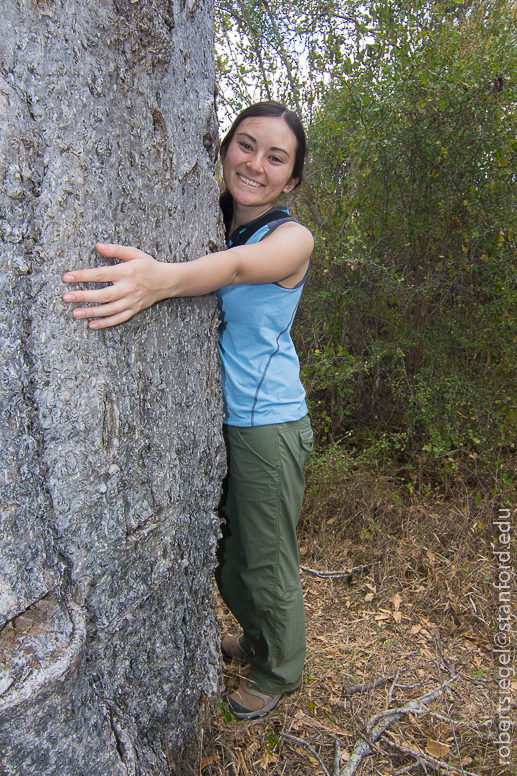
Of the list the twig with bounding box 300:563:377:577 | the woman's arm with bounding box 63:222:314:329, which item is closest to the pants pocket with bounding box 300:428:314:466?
the woman's arm with bounding box 63:222:314:329

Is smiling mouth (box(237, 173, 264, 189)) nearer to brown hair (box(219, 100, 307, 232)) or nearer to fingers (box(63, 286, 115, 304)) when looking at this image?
brown hair (box(219, 100, 307, 232))

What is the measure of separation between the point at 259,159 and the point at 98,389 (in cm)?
111

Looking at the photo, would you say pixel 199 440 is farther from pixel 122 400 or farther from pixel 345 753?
pixel 345 753

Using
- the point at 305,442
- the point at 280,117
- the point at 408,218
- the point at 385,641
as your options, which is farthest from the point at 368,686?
the point at 408,218

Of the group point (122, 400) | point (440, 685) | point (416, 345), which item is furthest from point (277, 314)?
point (416, 345)

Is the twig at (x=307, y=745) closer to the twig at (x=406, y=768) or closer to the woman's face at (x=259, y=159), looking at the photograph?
the twig at (x=406, y=768)

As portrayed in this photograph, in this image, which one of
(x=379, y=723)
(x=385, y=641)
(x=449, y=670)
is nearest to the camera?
(x=379, y=723)

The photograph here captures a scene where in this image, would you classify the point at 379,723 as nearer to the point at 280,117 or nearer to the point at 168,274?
the point at 168,274

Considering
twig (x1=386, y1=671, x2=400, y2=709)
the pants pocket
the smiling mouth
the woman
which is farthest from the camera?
twig (x1=386, y1=671, x2=400, y2=709)

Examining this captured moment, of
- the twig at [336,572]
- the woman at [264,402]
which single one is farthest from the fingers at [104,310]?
the twig at [336,572]

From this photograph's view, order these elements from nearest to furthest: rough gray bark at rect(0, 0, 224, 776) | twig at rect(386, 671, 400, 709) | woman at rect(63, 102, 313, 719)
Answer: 1. rough gray bark at rect(0, 0, 224, 776)
2. woman at rect(63, 102, 313, 719)
3. twig at rect(386, 671, 400, 709)

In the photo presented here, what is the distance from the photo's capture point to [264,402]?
2039 mm

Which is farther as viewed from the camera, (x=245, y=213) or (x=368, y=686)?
(x=368, y=686)

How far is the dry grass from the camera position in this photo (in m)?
2.09
